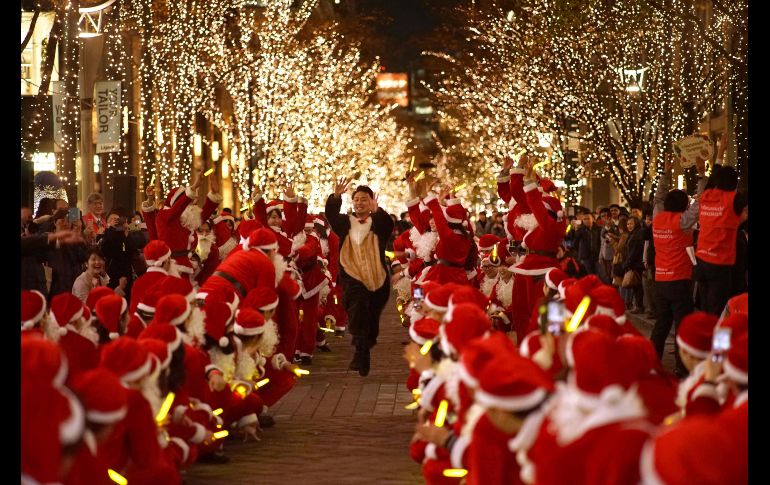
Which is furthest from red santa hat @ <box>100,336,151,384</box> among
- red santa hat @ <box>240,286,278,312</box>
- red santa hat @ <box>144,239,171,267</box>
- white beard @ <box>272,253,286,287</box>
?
white beard @ <box>272,253,286,287</box>

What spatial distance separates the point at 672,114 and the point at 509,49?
540 cm

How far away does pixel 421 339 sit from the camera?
32.0ft

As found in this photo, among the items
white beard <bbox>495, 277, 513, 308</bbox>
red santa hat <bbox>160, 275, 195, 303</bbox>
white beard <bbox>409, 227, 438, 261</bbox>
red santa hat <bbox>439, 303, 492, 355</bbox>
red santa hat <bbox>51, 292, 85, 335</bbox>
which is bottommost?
white beard <bbox>495, 277, 513, 308</bbox>

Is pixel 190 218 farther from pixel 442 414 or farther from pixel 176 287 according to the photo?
pixel 442 414

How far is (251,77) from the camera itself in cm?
4197

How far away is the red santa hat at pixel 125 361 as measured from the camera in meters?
7.10

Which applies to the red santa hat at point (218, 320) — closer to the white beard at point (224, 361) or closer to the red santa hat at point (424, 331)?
the white beard at point (224, 361)

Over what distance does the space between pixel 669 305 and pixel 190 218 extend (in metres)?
5.66

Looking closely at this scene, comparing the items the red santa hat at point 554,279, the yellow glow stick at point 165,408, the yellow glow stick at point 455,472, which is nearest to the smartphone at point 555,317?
the yellow glow stick at point 455,472

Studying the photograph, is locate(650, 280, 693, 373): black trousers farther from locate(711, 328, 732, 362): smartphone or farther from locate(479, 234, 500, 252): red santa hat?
locate(711, 328, 732, 362): smartphone

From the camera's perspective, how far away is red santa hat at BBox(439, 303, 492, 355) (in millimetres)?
7797

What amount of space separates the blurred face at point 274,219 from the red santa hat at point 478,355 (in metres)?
12.3

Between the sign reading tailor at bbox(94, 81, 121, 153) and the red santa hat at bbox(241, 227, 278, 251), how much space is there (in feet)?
44.7
